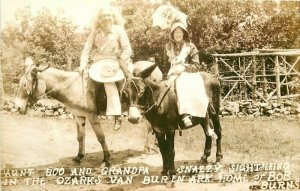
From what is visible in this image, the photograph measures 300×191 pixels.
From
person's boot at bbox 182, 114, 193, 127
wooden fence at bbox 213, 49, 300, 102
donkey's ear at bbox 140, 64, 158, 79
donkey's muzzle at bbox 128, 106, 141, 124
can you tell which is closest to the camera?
donkey's muzzle at bbox 128, 106, 141, 124

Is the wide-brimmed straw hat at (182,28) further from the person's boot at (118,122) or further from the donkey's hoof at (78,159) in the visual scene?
the donkey's hoof at (78,159)

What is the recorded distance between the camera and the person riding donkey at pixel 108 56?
4062mm

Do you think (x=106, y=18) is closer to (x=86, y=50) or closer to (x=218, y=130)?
(x=86, y=50)

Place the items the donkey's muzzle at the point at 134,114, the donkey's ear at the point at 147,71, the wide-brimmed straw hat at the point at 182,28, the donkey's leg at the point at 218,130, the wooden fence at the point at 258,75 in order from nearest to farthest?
the donkey's muzzle at the point at 134,114, the donkey's ear at the point at 147,71, the wide-brimmed straw hat at the point at 182,28, the donkey's leg at the point at 218,130, the wooden fence at the point at 258,75

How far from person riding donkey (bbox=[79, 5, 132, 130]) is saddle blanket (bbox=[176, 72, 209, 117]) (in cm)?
50

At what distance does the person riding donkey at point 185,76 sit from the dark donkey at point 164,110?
9 centimetres

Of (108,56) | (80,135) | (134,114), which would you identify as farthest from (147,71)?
(80,135)

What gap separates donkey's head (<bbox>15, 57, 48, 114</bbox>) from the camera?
160 inches

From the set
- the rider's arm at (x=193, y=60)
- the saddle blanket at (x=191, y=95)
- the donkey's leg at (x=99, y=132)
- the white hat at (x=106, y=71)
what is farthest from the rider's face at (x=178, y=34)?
the donkey's leg at (x=99, y=132)

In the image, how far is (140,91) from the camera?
12.0 ft

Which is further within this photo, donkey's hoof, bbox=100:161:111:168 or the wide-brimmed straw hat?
donkey's hoof, bbox=100:161:111:168

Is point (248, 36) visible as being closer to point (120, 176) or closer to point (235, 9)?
Result: point (235, 9)

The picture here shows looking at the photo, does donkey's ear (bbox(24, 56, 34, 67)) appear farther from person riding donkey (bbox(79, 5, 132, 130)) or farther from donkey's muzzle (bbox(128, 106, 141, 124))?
donkey's muzzle (bbox(128, 106, 141, 124))

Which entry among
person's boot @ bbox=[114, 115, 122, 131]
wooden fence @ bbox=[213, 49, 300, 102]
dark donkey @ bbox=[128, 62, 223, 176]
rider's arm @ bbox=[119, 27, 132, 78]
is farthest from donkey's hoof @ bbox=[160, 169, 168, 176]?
wooden fence @ bbox=[213, 49, 300, 102]
